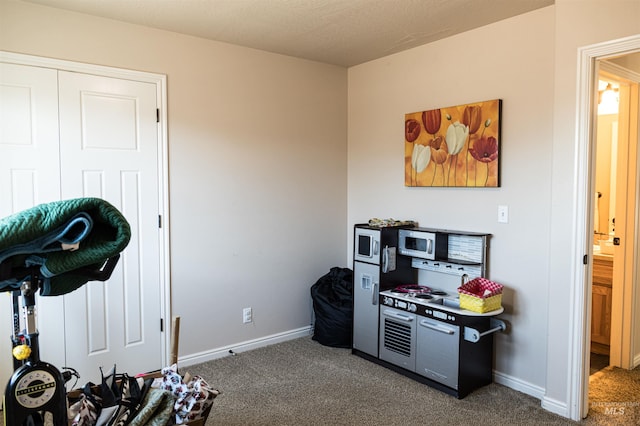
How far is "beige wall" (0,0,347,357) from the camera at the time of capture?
10.6ft

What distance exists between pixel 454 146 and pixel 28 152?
2.83 m

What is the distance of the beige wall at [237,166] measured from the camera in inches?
127

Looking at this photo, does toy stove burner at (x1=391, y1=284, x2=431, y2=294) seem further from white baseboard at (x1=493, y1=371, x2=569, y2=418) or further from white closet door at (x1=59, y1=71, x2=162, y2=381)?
white closet door at (x1=59, y1=71, x2=162, y2=381)

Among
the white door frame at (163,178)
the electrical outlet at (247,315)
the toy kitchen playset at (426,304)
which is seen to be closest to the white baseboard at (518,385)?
the toy kitchen playset at (426,304)

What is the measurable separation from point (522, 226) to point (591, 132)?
0.74 metres

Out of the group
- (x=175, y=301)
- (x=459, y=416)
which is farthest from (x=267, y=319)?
(x=459, y=416)

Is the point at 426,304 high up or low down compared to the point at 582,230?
down

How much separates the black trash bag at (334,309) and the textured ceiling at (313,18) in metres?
1.97

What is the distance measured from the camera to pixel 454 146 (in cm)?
343

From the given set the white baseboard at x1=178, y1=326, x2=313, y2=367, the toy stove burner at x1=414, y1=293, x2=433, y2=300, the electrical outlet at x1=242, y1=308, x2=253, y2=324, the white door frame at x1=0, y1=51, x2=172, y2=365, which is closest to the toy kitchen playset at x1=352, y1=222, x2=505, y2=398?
the toy stove burner at x1=414, y1=293, x2=433, y2=300

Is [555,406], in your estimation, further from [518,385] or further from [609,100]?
[609,100]

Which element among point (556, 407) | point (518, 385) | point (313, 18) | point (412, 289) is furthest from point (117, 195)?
point (556, 407)

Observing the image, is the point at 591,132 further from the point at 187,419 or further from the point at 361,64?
the point at 187,419

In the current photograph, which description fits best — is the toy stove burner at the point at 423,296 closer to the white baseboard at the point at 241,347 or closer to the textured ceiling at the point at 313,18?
the white baseboard at the point at 241,347
